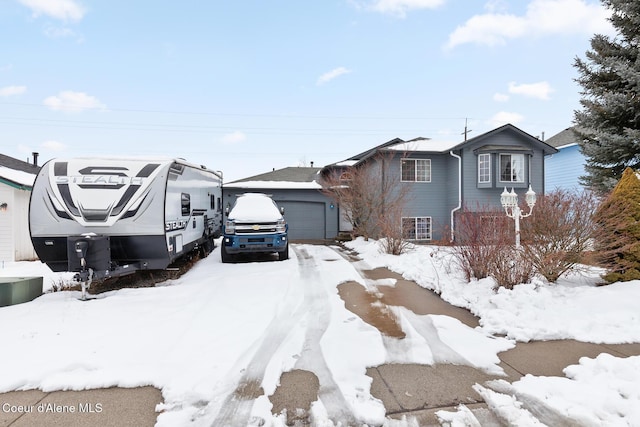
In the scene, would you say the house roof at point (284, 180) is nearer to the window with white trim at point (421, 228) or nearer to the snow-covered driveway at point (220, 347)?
the window with white trim at point (421, 228)

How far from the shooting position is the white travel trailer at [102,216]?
5.60m

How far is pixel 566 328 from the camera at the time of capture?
3.96 m

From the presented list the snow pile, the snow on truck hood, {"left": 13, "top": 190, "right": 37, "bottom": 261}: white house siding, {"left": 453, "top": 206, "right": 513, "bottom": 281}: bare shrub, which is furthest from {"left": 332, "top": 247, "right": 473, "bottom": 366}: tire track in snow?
{"left": 13, "top": 190, "right": 37, "bottom": 261}: white house siding

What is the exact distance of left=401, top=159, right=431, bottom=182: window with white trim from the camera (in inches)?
627

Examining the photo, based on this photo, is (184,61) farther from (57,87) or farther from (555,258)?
(555,258)

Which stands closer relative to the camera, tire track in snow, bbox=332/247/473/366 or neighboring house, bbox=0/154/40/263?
tire track in snow, bbox=332/247/473/366

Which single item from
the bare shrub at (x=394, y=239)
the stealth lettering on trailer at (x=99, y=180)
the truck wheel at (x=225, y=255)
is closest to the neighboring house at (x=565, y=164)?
the bare shrub at (x=394, y=239)

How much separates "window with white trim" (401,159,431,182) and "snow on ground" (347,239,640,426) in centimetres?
901

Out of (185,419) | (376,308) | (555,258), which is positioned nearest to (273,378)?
(185,419)

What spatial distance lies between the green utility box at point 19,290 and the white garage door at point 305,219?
42.1ft

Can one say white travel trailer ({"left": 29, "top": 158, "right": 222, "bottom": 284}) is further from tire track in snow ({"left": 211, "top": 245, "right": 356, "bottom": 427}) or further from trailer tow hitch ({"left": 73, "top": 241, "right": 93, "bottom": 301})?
tire track in snow ({"left": 211, "top": 245, "right": 356, "bottom": 427})

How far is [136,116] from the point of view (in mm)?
29156

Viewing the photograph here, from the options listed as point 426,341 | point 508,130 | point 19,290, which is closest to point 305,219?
point 508,130

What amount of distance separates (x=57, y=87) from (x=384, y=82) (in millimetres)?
16336
